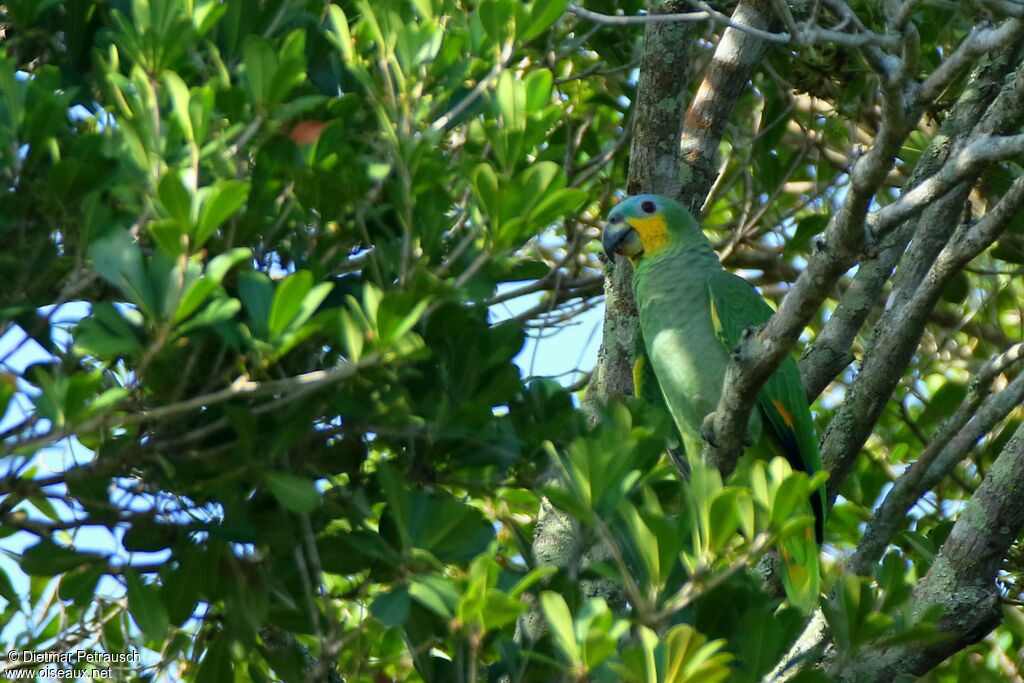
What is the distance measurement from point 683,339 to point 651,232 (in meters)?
0.41

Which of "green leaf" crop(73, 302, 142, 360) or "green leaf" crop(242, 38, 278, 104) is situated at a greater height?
"green leaf" crop(242, 38, 278, 104)

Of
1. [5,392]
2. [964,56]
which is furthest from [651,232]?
[5,392]

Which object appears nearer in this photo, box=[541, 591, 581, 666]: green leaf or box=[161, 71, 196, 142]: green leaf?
box=[541, 591, 581, 666]: green leaf

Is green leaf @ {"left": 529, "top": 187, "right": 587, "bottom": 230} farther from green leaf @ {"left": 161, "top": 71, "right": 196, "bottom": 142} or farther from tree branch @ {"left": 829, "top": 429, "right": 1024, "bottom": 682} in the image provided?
tree branch @ {"left": 829, "top": 429, "right": 1024, "bottom": 682}

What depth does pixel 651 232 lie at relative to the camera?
13.4 ft

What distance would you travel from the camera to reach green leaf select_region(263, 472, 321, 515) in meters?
1.99

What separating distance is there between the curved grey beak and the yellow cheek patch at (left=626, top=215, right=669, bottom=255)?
37 mm

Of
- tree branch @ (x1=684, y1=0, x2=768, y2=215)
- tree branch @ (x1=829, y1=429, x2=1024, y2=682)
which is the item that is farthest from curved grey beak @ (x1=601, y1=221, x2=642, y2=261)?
tree branch @ (x1=829, y1=429, x2=1024, y2=682)

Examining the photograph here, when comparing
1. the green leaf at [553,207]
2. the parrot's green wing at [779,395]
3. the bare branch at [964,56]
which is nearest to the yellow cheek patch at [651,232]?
the parrot's green wing at [779,395]

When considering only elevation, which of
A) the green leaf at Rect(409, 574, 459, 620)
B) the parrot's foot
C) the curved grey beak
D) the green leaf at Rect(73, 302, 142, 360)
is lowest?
the curved grey beak

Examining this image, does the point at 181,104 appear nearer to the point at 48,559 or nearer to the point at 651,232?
the point at 48,559

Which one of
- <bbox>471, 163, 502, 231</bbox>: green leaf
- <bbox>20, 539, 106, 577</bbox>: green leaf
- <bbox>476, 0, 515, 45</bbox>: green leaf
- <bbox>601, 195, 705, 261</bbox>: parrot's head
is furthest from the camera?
<bbox>601, 195, 705, 261</bbox>: parrot's head

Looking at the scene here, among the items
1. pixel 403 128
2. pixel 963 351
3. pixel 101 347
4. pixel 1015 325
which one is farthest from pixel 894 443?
pixel 101 347

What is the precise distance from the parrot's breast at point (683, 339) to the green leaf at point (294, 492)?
6.85ft
